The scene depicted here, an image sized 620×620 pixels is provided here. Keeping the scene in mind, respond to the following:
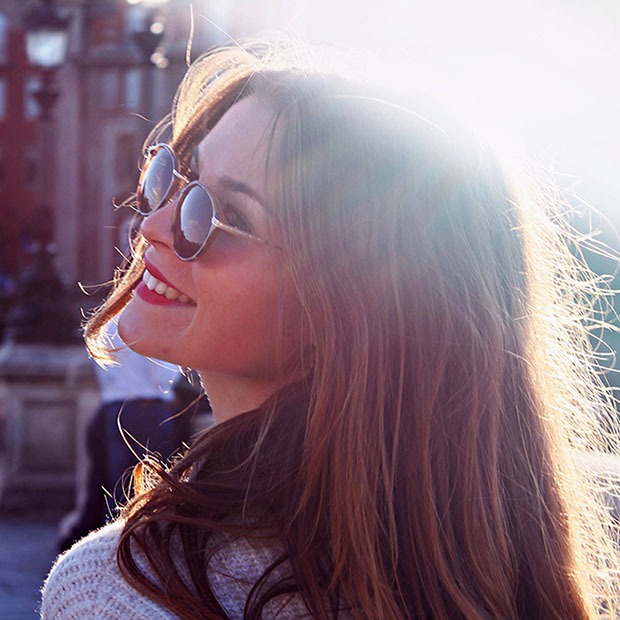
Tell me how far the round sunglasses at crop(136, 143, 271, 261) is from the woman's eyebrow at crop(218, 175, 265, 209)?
0.09 feet

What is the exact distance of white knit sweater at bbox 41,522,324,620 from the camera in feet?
4.51

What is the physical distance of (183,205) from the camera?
5.82 feet

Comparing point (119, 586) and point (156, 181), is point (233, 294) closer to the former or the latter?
point (156, 181)

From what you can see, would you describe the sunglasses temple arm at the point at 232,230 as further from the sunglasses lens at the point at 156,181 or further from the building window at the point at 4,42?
the building window at the point at 4,42

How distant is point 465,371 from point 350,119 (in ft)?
1.26

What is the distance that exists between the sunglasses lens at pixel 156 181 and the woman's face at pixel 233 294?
0.43ft

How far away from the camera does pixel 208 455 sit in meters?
1.60

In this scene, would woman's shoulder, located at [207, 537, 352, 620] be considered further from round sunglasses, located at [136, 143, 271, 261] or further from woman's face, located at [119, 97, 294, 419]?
round sunglasses, located at [136, 143, 271, 261]

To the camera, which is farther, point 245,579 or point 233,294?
point 233,294

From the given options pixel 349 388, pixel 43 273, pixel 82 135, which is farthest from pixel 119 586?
pixel 82 135

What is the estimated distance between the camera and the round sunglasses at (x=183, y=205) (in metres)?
1.69

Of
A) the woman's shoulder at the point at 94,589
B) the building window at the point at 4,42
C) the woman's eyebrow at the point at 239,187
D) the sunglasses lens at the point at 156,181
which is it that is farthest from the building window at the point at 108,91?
the woman's shoulder at the point at 94,589

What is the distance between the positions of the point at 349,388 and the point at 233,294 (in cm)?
24

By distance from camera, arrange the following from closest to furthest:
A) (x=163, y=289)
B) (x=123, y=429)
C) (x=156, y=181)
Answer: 1. (x=163, y=289)
2. (x=156, y=181)
3. (x=123, y=429)
